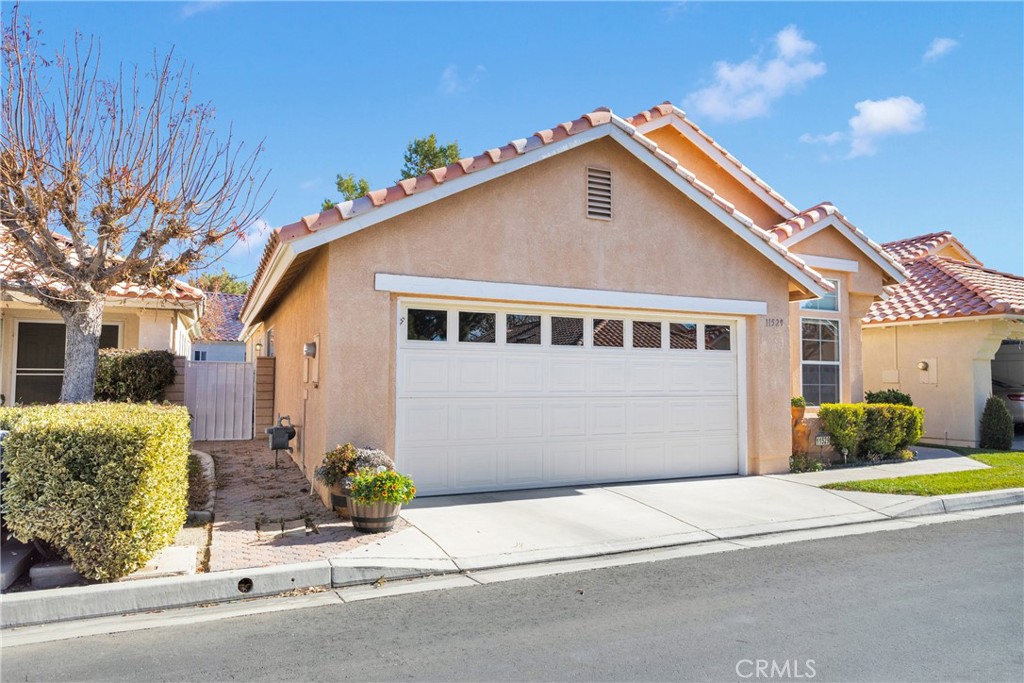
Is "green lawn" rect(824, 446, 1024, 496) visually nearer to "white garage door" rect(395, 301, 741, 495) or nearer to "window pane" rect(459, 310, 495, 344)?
"white garage door" rect(395, 301, 741, 495)

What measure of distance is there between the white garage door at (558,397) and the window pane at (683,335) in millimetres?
19

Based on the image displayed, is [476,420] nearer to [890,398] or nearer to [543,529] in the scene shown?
[543,529]

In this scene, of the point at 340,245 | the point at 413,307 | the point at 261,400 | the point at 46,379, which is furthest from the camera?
the point at 261,400

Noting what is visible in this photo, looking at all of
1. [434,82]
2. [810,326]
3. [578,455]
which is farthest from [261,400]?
[810,326]

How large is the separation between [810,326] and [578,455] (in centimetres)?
671

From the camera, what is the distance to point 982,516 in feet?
28.8

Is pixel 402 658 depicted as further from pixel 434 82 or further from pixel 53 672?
pixel 434 82

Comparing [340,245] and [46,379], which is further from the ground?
[340,245]

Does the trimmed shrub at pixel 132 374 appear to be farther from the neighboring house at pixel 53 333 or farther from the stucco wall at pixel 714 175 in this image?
the stucco wall at pixel 714 175

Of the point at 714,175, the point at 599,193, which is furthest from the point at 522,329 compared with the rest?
the point at 714,175

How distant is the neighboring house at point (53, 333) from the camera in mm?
13297

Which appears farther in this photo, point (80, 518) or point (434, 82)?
point (434, 82)

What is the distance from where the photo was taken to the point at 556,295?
9289 millimetres

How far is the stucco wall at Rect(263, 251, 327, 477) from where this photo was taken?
8.39 meters
